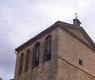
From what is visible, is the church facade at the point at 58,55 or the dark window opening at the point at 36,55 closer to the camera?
the church facade at the point at 58,55

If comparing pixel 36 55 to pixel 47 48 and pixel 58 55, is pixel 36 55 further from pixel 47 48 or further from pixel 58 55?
pixel 58 55

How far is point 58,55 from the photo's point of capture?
21.1m

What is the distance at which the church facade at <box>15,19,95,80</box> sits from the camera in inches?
839

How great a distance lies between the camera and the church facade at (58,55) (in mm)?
21306

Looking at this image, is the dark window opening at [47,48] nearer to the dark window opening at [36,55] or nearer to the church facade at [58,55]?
the church facade at [58,55]

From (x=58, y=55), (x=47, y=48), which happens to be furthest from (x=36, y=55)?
(x=58, y=55)

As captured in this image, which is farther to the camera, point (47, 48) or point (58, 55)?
point (47, 48)

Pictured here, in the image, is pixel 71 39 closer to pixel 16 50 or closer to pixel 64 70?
pixel 64 70

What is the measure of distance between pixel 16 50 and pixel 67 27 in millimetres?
6406

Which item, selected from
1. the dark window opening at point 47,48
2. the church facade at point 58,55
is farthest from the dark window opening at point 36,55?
the dark window opening at point 47,48

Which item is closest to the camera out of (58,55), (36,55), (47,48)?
(58,55)

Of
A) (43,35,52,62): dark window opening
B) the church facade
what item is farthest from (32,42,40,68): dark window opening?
(43,35,52,62): dark window opening

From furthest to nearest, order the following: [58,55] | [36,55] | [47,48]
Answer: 1. [36,55]
2. [47,48]
3. [58,55]

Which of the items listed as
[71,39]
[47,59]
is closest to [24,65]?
[47,59]
